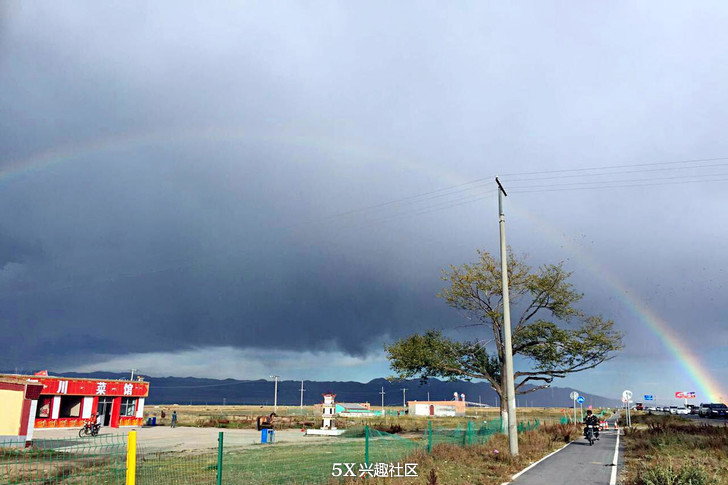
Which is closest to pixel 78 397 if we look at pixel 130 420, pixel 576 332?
pixel 130 420

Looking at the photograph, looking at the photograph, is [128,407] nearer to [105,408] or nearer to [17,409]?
[105,408]

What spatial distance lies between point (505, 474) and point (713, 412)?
262ft

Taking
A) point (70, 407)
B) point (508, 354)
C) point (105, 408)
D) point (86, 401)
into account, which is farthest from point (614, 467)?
point (105, 408)

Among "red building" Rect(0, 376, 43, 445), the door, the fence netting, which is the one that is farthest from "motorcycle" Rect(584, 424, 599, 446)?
the door

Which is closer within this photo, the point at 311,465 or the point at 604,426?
the point at 311,465

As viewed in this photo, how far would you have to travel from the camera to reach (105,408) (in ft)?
189

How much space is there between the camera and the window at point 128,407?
6020cm

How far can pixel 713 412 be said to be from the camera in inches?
3113

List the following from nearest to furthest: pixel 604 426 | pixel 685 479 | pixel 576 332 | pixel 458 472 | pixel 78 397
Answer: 1. pixel 685 479
2. pixel 458 472
3. pixel 576 332
4. pixel 604 426
5. pixel 78 397

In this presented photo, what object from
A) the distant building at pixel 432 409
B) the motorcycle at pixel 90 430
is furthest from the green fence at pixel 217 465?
the distant building at pixel 432 409

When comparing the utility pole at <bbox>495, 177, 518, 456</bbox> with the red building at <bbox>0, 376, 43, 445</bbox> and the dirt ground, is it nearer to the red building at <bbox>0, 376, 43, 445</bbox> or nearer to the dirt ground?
the dirt ground

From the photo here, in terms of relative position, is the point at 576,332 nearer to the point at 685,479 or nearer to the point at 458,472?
the point at 458,472

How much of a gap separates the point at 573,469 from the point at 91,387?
5099 cm

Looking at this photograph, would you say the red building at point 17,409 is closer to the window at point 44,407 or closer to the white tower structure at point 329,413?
the window at point 44,407
